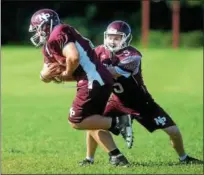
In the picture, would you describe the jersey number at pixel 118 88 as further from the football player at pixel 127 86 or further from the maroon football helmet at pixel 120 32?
the maroon football helmet at pixel 120 32

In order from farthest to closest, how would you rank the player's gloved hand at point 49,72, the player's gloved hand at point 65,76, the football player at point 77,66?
the player's gloved hand at point 49,72, the player's gloved hand at point 65,76, the football player at point 77,66

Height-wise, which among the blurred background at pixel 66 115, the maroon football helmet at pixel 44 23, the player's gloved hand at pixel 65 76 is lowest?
the blurred background at pixel 66 115

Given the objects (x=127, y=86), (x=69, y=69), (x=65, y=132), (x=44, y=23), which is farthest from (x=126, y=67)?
(x=65, y=132)

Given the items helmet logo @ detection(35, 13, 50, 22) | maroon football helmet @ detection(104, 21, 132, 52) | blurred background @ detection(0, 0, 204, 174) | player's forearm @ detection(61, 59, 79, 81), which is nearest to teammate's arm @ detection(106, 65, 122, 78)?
maroon football helmet @ detection(104, 21, 132, 52)

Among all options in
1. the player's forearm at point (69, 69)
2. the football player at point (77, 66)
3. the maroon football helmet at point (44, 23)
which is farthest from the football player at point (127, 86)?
the maroon football helmet at point (44, 23)

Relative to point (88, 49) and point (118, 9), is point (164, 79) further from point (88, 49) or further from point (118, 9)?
point (118, 9)

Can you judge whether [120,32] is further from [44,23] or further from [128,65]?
[44,23]

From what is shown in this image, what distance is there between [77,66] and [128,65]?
816 mm

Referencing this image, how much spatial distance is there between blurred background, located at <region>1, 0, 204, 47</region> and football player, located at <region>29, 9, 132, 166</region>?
42.3 m

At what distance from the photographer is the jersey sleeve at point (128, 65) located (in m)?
7.88

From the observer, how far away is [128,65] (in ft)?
25.9

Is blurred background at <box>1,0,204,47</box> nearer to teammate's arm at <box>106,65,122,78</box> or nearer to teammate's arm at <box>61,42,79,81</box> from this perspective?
teammate's arm at <box>106,65,122,78</box>

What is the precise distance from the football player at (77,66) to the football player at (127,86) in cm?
33

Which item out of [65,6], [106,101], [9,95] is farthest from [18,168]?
[65,6]
